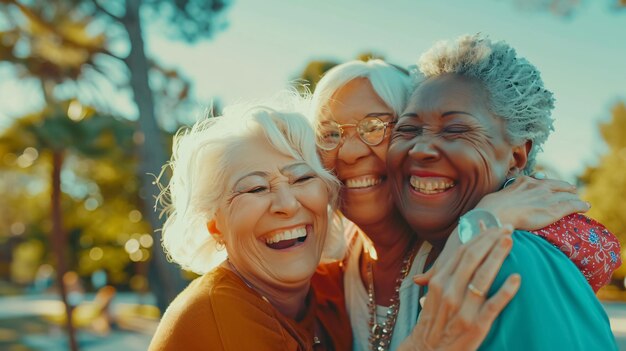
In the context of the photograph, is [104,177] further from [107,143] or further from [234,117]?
[234,117]

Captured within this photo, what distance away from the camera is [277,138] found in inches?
93.3

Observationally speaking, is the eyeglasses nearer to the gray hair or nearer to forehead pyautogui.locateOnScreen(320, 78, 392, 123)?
forehead pyautogui.locateOnScreen(320, 78, 392, 123)

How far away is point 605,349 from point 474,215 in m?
0.51

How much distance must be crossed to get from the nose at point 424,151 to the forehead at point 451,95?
4.4 inches

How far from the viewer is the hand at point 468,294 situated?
63.3 inches

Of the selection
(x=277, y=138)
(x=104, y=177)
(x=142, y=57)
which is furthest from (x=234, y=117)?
(x=104, y=177)

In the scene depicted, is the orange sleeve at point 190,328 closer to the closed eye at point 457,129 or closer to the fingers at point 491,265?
the fingers at point 491,265

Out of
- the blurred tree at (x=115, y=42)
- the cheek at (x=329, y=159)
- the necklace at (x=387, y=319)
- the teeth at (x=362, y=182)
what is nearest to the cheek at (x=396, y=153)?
the teeth at (x=362, y=182)

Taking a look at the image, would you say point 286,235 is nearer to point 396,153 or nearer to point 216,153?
point 216,153

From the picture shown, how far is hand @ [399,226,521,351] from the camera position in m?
1.61

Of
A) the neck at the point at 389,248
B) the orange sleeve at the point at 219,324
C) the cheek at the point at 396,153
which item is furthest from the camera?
the neck at the point at 389,248

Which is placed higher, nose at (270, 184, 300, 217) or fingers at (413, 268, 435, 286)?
nose at (270, 184, 300, 217)

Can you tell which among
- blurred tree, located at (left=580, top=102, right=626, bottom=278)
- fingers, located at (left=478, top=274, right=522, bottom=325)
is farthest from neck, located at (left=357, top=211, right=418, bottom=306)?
blurred tree, located at (left=580, top=102, right=626, bottom=278)

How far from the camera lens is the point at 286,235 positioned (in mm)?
2354
